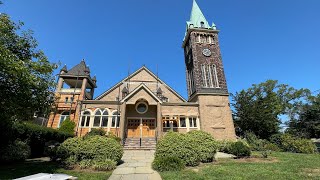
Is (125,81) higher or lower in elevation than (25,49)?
higher

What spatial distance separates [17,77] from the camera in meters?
7.18

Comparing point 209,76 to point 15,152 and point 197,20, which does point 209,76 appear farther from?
point 15,152

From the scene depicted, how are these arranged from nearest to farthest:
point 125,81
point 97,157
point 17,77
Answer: point 17,77
point 97,157
point 125,81

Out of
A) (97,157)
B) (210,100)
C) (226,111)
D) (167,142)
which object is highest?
(210,100)

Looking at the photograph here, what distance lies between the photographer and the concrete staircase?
19172 mm

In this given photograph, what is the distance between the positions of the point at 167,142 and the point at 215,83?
55.5ft

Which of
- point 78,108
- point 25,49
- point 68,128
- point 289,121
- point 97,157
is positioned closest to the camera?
point 25,49

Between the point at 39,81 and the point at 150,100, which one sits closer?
the point at 39,81

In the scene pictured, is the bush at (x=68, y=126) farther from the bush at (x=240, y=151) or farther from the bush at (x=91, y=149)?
the bush at (x=240, y=151)

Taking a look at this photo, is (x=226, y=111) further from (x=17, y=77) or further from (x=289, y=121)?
(x=289, y=121)

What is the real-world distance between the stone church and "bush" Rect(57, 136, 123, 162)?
9.81m

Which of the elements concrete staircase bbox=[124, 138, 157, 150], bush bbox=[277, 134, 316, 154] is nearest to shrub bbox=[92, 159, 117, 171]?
concrete staircase bbox=[124, 138, 157, 150]

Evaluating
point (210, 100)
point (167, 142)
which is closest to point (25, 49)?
point (167, 142)

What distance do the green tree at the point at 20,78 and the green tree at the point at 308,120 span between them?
127 feet
